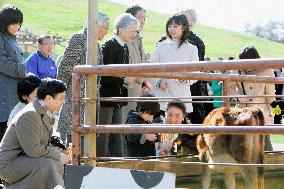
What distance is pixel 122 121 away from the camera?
842cm

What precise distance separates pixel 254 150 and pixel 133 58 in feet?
6.71

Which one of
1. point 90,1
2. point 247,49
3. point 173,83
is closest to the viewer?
point 90,1

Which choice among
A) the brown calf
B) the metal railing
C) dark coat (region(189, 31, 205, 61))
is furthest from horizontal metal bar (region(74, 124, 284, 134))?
dark coat (region(189, 31, 205, 61))

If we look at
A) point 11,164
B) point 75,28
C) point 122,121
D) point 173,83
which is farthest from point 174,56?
point 75,28

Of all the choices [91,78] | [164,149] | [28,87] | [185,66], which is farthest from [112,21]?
[185,66]

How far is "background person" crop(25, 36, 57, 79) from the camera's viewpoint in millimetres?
9250

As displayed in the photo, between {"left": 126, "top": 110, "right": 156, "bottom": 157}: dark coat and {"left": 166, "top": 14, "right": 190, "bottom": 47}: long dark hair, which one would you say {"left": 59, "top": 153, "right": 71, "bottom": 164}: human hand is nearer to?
{"left": 126, "top": 110, "right": 156, "bottom": 157}: dark coat

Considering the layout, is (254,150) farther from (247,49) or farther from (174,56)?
(247,49)

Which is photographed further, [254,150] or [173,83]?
[173,83]

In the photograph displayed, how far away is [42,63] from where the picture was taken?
9344 mm

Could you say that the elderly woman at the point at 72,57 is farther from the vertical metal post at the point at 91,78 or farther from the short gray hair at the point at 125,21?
the vertical metal post at the point at 91,78

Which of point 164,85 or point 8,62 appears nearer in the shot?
point 8,62

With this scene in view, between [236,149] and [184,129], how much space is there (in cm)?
273

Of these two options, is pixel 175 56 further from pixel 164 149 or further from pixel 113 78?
pixel 164 149
